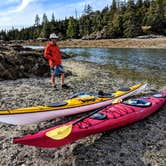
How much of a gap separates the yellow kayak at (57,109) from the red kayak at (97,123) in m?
0.98

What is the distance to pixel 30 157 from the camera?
6012 millimetres

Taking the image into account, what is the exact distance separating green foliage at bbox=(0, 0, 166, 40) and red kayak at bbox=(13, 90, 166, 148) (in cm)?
6770

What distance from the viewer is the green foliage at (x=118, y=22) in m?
77.1

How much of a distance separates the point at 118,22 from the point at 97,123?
76.0m

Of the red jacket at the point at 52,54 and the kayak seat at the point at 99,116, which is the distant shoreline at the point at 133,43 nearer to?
the red jacket at the point at 52,54

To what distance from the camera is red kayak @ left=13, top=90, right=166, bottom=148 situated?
18.2 ft

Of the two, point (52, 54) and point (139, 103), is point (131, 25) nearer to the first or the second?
point (52, 54)

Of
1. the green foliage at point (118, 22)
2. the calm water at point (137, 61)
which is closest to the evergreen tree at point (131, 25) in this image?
the green foliage at point (118, 22)

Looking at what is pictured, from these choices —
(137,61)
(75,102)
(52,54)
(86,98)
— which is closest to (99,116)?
(75,102)

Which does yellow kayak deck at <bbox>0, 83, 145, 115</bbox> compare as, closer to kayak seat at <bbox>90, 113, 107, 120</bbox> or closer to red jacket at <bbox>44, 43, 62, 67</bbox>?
kayak seat at <bbox>90, 113, 107, 120</bbox>

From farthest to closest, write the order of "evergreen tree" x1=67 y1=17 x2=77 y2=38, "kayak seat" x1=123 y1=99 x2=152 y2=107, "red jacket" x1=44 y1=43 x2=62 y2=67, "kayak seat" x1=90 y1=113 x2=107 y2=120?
1. "evergreen tree" x1=67 y1=17 x2=77 y2=38
2. "red jacket" x1=44 y1=43 x2=62 y2=67
3. "kayak seat" x1=123 y1=99 x2=152 y2=107
4. "kayak seat" x1=90 y1=113 x2=107 y2=120

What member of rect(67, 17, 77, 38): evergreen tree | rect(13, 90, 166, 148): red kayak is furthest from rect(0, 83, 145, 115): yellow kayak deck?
rect(67, 17, 77, 38): evergreen tree

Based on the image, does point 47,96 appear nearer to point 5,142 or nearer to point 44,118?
point 44,118

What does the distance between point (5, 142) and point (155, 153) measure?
12.1 feet
